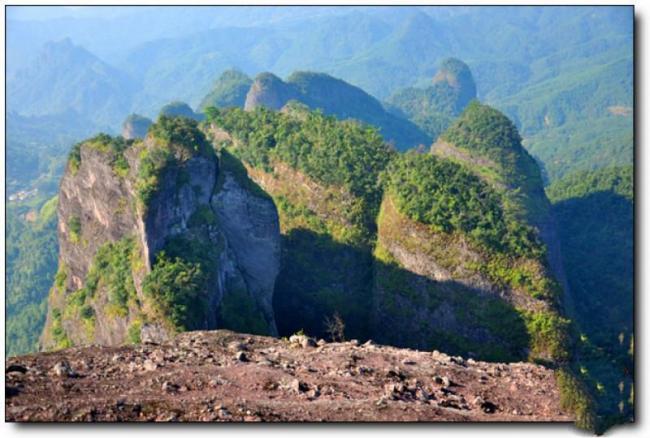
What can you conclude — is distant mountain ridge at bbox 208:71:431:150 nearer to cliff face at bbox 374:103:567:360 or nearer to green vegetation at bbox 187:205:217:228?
cliff face at bbox 374:103:567:360

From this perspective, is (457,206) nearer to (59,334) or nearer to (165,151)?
(165,151)

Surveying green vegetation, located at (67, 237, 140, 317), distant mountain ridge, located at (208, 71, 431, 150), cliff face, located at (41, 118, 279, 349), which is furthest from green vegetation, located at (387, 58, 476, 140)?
green vegetation, located at (67, 237, 140, 317)

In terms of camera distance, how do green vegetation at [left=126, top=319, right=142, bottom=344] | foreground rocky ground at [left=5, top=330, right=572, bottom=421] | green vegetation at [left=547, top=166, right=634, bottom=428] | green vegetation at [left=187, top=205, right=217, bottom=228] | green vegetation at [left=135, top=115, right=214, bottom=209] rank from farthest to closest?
green vegetation at [left=547, top=166, right=634, bottom=428], green vegetation at [left=187, top=205, right=217, bottom=228], green vegetation at [left=135, top=115, right=214, bottom=209], green vegetation at [left=126, top=319, right=142, bottom=344], foreground rocky ground at [left=5, top=330, right=572, bottom=421]

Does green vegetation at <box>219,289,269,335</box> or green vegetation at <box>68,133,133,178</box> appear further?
green vegetation at <box>68,133,133,178</box>

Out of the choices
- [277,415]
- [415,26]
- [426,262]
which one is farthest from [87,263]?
[415,26]

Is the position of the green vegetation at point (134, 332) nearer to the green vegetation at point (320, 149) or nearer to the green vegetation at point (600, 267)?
the green vegetation at point (320, 149)

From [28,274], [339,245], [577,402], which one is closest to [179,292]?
[339,245]

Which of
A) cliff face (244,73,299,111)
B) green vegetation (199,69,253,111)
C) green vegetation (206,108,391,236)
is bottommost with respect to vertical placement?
green vegetation (206,108,391,236)
